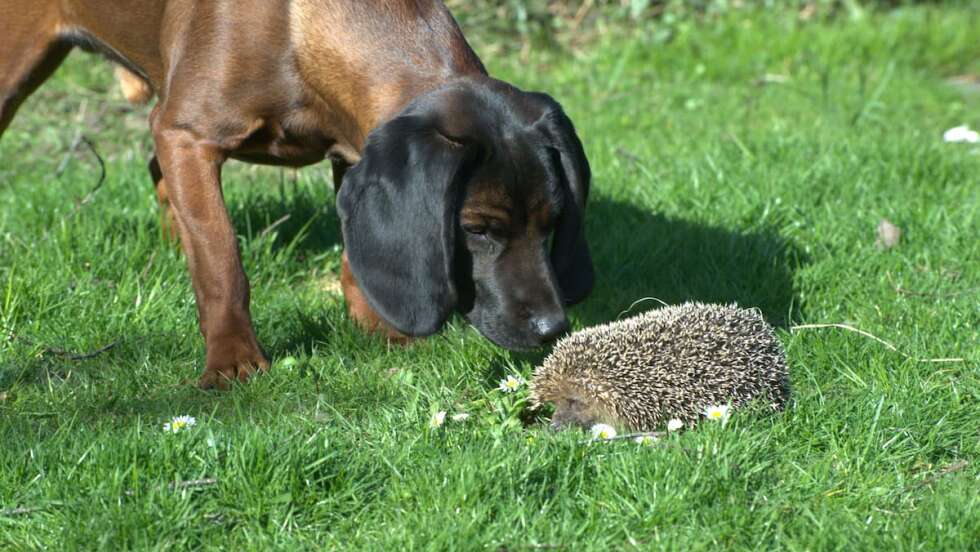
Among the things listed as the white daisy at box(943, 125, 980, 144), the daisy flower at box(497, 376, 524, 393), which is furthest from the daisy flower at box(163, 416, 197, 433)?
the white daisy at box(943, 125, 980, 144)

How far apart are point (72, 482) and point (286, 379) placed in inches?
37.9

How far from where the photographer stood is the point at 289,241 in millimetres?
5211

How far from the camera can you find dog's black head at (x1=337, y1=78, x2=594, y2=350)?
3.45 m

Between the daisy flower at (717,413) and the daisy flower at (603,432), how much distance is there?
0.86 feet

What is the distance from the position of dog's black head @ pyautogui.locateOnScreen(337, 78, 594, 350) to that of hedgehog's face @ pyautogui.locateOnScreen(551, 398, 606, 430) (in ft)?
0.73

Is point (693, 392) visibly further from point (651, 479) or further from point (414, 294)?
point (414, 294)

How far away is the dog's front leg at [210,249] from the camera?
389 cm

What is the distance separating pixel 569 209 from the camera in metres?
3.69

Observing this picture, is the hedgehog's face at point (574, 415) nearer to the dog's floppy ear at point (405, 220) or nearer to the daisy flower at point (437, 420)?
the daisy flower at point (437, 420)

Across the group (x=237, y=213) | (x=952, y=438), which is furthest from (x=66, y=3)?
(x=952, y=438)

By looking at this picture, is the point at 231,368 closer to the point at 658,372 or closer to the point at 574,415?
the point at 574,415

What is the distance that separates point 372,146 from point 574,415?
37.3 inches

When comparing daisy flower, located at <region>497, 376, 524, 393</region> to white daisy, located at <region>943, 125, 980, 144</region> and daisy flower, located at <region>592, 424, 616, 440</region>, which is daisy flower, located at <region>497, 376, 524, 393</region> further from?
white daisy, located at <region>943, 125, 980, 144</region>

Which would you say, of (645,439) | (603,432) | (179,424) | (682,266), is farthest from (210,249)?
(682,266)
